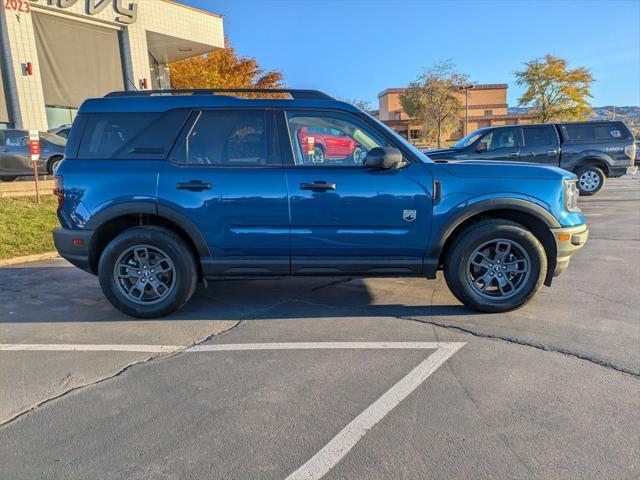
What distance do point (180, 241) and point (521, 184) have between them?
10.4 ft

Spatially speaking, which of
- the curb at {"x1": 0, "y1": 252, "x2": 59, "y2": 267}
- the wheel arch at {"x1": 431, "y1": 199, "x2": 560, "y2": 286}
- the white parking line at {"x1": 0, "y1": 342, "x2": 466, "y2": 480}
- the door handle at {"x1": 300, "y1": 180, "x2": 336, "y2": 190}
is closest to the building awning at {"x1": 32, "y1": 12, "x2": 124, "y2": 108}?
the curb at {"x1": 0, "y1": 252, "x2": 59, "y2": 267}

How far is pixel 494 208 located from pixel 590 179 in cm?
1060

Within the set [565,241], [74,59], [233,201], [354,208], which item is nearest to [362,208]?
[354,208]

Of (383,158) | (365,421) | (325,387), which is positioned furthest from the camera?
(383,158)

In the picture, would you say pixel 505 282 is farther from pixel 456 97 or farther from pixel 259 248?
pixel 456 97

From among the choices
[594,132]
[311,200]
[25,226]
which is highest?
[594,132]

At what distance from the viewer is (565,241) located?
4.52m

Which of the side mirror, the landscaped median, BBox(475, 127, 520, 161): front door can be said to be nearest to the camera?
the side mirror

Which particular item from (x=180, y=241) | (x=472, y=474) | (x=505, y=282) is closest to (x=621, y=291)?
(x=505, y=282)

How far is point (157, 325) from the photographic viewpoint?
455cm

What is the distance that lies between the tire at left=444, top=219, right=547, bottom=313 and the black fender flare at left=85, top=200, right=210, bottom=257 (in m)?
2.34

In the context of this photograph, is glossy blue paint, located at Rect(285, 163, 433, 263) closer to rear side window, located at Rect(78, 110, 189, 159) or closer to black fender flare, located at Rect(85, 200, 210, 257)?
black fender flare, located at Rect(85, 200, 210, 257)

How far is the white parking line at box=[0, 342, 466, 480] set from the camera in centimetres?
249

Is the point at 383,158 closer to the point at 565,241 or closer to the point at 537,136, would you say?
the point at 565,241
